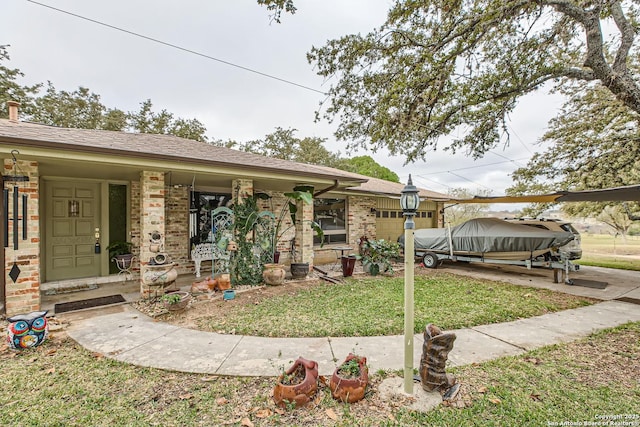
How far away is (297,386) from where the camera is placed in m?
2.31

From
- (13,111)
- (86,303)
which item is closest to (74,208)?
(13,111)

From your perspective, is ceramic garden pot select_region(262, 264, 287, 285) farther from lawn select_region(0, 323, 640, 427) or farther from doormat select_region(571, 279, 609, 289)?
doormat select_region(571, 279, 609, 289)

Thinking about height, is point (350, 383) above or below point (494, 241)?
below

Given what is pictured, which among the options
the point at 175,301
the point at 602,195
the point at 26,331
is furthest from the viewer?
the point at 602,195

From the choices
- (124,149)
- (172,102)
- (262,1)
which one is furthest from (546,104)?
(172,102)

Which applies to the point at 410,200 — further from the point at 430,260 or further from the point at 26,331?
the point at 430,260

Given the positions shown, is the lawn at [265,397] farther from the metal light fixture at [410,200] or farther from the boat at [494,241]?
the boat at [494,241]

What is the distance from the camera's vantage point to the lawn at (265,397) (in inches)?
85.2

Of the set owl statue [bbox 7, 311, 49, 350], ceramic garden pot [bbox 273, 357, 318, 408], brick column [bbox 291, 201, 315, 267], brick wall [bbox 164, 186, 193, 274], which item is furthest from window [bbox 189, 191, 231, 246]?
ceramic garden pot [bbox 273, 357, 318, 408]

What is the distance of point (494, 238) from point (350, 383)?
7550 millimetres

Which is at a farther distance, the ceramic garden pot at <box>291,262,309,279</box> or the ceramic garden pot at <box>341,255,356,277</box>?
the ceramic garden pot at <box>341,255,356,277</box>

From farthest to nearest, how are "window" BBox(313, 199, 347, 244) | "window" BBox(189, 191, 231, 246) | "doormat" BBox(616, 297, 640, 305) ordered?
"window" BBox(313, 199, 347, 244) < "window" BBox(189, 191, 231, 246) < "doormat" BBox(616, 297, 640, 305)

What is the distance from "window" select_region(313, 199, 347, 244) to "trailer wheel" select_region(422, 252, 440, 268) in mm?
2946

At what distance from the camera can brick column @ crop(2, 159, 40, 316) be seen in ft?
13.8
